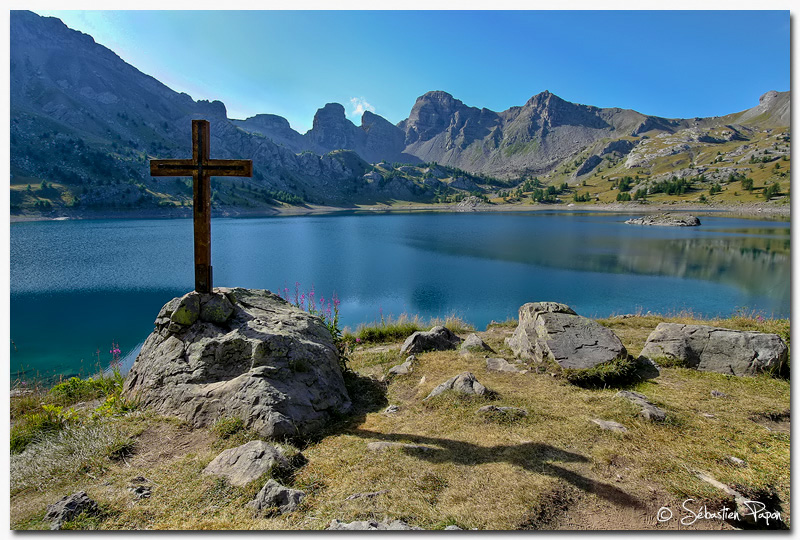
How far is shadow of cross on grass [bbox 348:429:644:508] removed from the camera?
451 centimetres

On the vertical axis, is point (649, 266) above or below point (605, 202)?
below

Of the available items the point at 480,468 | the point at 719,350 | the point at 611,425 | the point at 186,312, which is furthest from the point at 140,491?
the point at 719,350

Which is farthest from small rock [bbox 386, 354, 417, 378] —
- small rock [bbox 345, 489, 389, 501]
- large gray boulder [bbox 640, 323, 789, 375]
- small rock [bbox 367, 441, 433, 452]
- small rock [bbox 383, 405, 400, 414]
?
large gray boulder [bbox 640, 323, 789, 375]

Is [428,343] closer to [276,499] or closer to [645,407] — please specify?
[645,407]

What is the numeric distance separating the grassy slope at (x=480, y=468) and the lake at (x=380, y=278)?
676cm

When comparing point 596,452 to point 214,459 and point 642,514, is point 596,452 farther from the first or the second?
point 214,459

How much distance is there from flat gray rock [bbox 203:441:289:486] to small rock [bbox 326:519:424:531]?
4.16 feet

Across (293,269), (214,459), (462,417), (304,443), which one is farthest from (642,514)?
(293,269)

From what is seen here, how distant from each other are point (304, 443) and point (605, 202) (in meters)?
196

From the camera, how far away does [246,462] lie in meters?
4.93

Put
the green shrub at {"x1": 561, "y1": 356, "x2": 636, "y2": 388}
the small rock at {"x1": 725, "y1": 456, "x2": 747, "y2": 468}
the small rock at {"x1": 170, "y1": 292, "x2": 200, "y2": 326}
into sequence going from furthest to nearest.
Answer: the green shrub at {"x1": 561, "y1": 356, "x2": 636, "y2": 388} → the small rock at {"x1": 170, "y1": 292, "x2": 200, "y2": 326} → the small rock at {"x1": 725, "y1": 456, "x2": 747, "y2": 468}

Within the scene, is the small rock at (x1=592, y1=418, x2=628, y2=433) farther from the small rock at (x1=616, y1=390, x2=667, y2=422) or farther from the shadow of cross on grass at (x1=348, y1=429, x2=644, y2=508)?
the shadow of cross on grass at (x1=348, y1=429, x2=644, y2=508)

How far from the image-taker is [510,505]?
419cm

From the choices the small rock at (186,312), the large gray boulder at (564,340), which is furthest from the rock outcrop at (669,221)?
the small rock at (186,312)
